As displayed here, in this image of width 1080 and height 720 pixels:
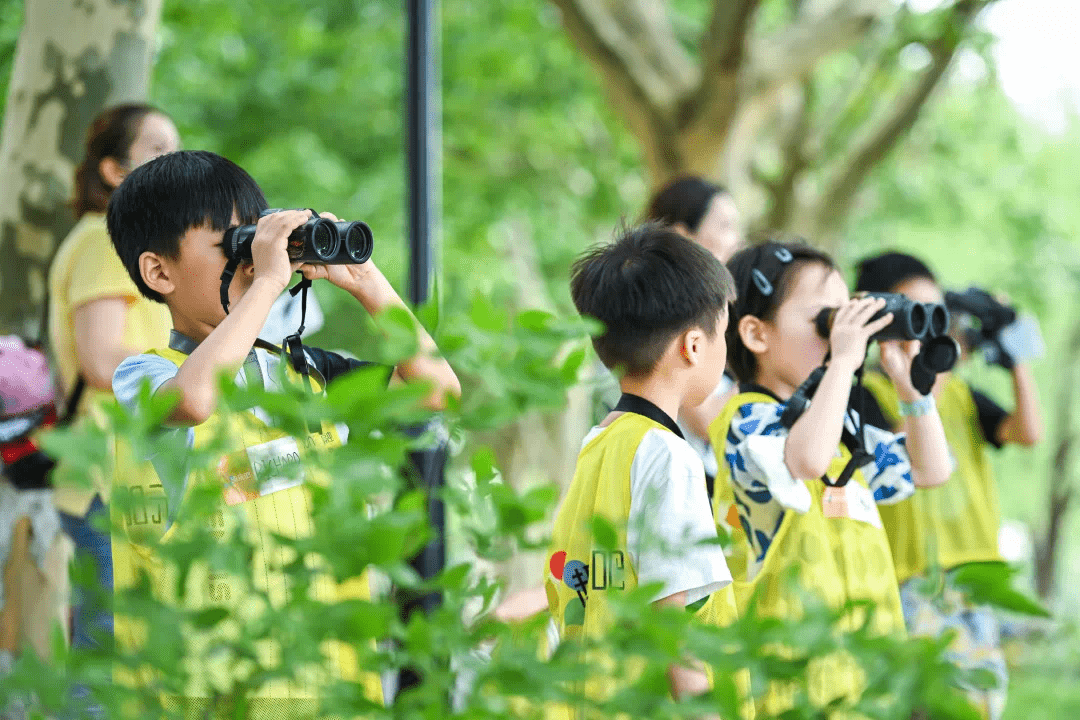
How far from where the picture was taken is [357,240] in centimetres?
199

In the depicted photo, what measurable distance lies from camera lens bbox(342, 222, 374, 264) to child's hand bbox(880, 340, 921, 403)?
121cm

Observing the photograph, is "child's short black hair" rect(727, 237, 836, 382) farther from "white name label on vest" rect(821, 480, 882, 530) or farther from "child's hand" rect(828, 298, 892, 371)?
"white name label on vest" rect(821, 480, 882, 530)

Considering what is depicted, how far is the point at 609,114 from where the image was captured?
1176cm

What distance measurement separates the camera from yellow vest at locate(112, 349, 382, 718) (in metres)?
1.06

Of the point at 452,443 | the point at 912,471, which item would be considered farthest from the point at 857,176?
the point at 452,443

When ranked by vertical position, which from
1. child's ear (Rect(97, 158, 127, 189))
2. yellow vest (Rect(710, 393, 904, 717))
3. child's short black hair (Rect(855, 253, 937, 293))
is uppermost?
child's ear (Rect(97, 158, 127, 189))

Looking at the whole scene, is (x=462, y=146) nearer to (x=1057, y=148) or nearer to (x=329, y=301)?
(x=329, y=301)

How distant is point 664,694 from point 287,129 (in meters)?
10.1

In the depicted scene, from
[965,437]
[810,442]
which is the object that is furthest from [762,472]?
[965,437]

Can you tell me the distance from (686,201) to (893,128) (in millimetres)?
4995

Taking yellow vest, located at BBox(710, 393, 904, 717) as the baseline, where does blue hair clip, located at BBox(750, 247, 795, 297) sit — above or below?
above

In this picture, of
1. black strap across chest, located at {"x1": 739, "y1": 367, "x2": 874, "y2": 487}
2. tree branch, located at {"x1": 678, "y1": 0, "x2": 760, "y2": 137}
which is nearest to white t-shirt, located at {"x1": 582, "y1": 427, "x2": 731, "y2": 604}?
black strap across chest, located at {"x1": 739, "y1": 367, "x2": 874, "y2": 487}

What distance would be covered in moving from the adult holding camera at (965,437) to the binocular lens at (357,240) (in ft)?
5.42

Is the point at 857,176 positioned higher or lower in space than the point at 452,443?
higher
